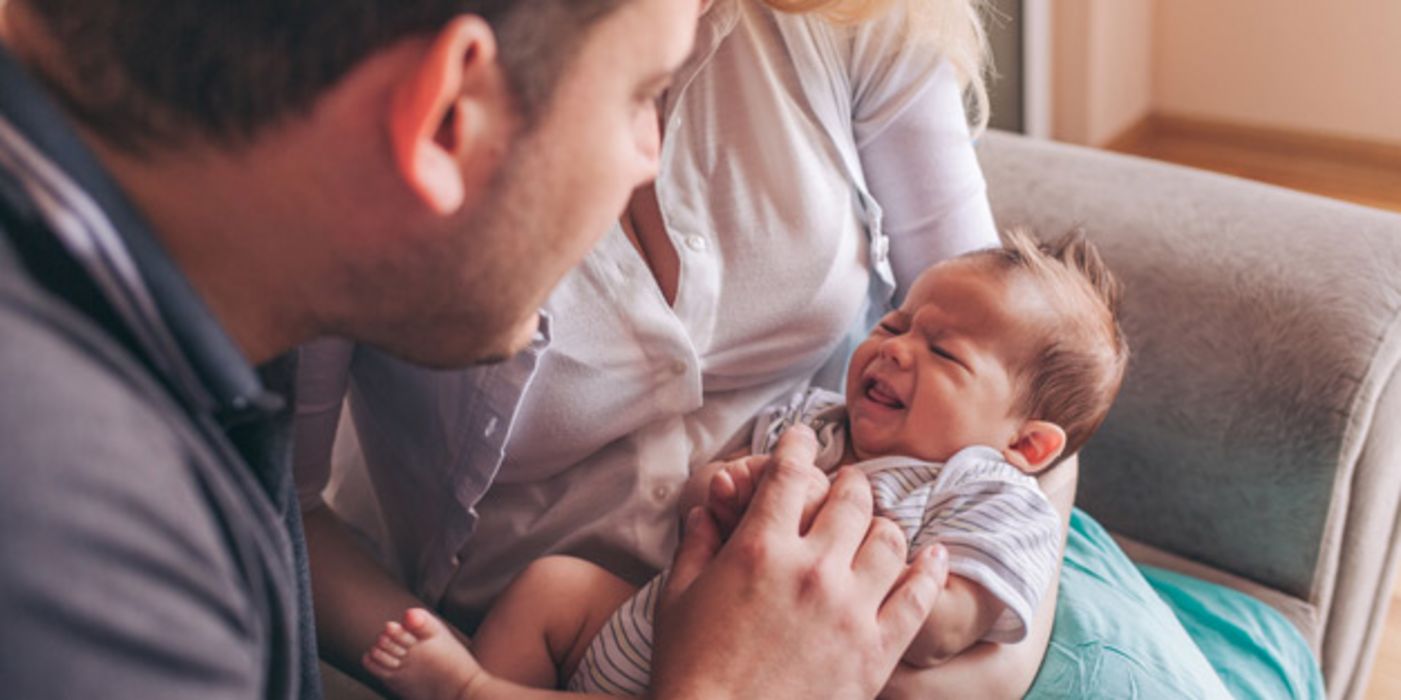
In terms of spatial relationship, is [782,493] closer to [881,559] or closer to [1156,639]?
[881,559]

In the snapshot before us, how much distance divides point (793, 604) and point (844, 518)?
0.27 feet

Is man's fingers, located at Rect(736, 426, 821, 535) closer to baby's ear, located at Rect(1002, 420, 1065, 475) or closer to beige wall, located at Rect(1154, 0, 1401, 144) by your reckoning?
baby's ear, located at Rect(1002, 420, 1065, 475)

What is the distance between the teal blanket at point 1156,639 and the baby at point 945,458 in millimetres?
85

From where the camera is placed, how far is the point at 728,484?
106 centimetres

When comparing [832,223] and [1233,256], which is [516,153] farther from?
[1233,256]

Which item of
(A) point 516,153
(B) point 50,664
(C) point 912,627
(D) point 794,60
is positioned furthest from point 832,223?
(B) point 50,664

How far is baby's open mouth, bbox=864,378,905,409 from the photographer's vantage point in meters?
1.20

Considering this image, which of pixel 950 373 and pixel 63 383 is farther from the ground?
pixel 63 383

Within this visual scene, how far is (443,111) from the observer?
640 millimetres

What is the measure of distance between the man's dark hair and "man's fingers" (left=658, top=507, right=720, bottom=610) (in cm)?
51

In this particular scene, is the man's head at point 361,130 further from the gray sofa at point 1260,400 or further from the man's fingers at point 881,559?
the gray sofa at point 1260,400

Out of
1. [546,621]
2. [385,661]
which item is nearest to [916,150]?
[546,621]

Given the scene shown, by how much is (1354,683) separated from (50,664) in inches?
55.1

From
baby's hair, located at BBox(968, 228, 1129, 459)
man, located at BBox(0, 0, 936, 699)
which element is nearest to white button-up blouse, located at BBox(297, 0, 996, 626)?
baby's hair, located at BBox(968, 228, 1129, 459)
